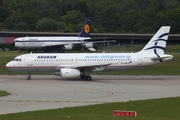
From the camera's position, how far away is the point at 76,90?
140ft

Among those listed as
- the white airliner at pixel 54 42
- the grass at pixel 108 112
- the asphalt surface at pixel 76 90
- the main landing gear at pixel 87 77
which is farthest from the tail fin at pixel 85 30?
the grass at pixel 108 112

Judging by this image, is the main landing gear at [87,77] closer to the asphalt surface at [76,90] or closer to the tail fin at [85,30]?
the asphalt surface at [76,90]

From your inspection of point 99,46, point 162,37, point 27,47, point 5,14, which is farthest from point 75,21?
point 162,37

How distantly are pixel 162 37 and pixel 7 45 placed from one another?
203 feet

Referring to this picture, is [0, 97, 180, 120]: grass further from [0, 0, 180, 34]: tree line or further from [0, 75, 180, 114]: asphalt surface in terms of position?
[0, 0, 180, 34]: tree line

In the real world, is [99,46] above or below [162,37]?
below

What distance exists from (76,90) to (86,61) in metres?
11.1

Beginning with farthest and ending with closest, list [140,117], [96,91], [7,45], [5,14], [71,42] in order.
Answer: [5,14] → [7,45] → [71,42] → [96,91] → [140,117]

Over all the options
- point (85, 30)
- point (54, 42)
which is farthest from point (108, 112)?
point (85, 30)

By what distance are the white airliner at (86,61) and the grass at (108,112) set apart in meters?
19.3

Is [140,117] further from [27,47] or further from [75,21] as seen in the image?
[75,21]

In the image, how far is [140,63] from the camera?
53531 millimetres

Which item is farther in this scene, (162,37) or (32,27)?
(32,27)

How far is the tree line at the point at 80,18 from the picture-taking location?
473 feet
